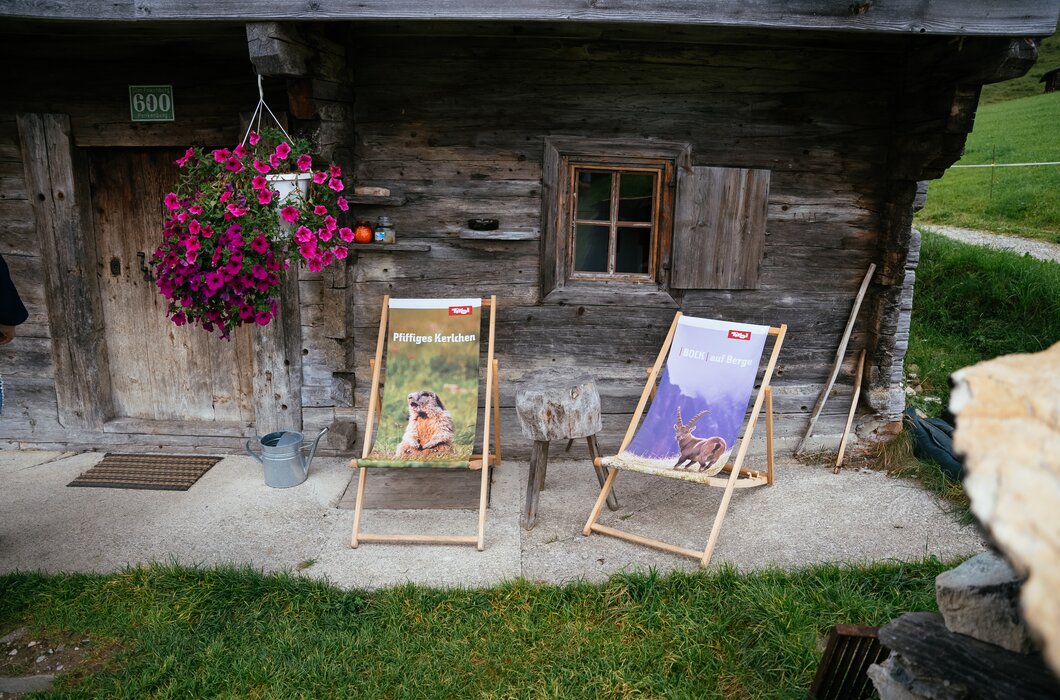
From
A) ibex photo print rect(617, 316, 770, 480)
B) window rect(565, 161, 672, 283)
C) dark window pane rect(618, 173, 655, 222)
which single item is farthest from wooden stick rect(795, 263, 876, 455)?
dark window pane rect(618, 173, 655, 222)

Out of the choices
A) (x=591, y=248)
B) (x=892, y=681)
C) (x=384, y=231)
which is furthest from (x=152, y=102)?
(x=892, y=681)

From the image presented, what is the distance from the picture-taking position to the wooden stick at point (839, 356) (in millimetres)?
5027

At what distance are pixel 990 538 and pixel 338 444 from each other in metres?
4.34

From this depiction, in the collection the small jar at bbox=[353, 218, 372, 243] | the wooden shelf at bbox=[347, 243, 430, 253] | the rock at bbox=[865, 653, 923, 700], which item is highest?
Answer: the small jar at bbox=[353, 218, 372, 243]

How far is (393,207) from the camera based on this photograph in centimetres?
479

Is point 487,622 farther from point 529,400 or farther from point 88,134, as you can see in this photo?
point 88,134

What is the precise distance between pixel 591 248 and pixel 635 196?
46 centimetres

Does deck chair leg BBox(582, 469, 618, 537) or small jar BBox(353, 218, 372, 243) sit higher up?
small jar BBox(353, 218, 372, 243)

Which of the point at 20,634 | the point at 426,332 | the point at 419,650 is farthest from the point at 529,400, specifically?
the point at 20,634

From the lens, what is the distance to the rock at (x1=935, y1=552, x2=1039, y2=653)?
1.93 m

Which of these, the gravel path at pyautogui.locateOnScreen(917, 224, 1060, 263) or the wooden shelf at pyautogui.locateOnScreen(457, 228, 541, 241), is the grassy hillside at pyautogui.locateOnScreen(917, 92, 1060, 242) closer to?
the gravel path at pyautogui.locateOnScreen(917, 224, 1060, 263)

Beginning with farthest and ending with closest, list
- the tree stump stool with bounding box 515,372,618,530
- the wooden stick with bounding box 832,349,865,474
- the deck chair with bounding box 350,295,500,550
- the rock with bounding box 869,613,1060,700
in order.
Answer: the wooden stick with bounding box 832,349,865,474 < the deck chair with bounding box 350,295,500,550 < the tree stump stool with bounding box 515,372,618,530 < the rock with bounding box 869,613,1060,700

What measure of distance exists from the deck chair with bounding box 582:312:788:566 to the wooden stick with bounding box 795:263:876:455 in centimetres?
84

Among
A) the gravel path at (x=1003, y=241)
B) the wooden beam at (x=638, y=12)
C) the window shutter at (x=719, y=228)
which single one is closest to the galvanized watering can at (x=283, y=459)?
the wooden beam at (x=638, y=12)
